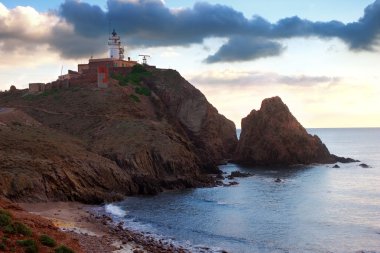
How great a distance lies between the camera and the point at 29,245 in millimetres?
23531

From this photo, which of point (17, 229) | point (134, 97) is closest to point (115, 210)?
point (17, 229)

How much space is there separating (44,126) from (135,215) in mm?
32672

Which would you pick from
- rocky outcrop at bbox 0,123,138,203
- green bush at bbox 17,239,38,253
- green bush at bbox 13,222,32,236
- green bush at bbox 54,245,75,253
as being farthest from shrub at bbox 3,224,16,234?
rocky outcrop at bbox 0,123,138,203

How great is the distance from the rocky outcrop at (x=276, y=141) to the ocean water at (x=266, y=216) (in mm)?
22294

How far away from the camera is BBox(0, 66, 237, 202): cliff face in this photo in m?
51.3

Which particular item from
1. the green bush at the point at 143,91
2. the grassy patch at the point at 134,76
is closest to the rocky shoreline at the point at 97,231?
the green bush at the point at 143,91

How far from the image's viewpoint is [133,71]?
101125mm

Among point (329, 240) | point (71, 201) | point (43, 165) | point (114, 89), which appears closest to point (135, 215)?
point (71, 201)

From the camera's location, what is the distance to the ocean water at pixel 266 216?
37.7m

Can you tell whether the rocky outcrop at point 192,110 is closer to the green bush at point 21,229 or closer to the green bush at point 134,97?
the green bush at point 134,97

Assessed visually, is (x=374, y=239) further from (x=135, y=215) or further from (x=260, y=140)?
(x=260, y=140)

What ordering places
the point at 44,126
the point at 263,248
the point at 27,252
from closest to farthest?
the point at 27,252 < the point at 263,248 < the point at 44,126

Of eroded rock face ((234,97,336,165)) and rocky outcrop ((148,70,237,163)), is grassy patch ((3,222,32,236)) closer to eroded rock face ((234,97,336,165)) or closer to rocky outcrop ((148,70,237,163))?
rocky outcrop ((148,70,237,163))

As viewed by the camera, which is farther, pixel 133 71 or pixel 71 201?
pixel 133 71
